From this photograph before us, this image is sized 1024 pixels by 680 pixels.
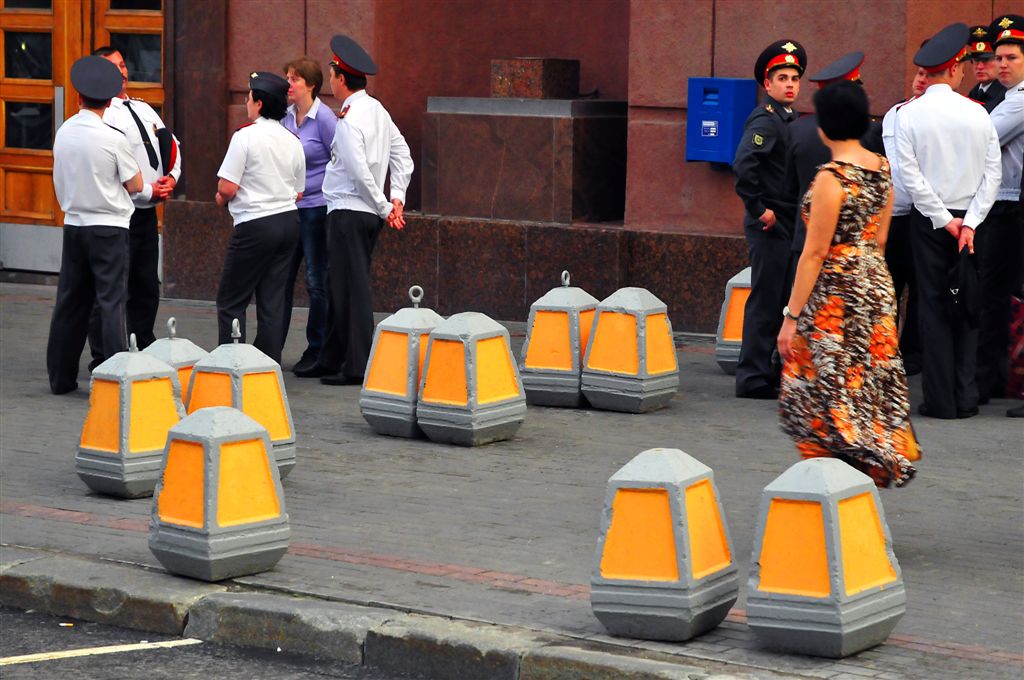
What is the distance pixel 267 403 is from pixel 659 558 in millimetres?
2895

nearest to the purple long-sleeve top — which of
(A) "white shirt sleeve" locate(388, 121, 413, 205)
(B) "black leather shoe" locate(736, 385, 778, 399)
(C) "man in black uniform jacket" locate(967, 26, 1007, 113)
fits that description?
(A) "white shirt sleeve" locate(388, 121, 413, 205)

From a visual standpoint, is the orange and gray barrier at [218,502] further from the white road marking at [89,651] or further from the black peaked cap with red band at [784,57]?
the black peaked cap with red band at [784,57]

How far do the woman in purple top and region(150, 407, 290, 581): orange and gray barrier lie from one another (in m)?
4.53

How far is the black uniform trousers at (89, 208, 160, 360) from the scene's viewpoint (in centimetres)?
1064

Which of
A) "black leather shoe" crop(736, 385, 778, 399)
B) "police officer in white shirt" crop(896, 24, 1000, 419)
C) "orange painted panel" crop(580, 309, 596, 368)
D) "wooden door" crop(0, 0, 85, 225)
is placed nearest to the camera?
"police officer in white shirt" crop(896, 24, 1000, 419)

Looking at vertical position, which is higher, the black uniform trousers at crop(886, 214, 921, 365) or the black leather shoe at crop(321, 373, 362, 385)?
the black uniform trousers at crop(886, 214, 921, 365)

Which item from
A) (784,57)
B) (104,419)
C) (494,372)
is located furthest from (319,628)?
(784,57)

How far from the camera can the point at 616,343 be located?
961 cm

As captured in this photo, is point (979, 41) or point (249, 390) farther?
point (979, 41)

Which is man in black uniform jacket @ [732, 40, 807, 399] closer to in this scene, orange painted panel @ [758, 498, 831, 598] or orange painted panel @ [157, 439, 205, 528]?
orange painted panel @ [157, 439, 205, 528]

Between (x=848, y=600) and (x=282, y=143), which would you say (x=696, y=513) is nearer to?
(x=848, y=600)

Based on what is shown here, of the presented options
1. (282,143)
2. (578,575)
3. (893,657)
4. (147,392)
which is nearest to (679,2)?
(282,143)

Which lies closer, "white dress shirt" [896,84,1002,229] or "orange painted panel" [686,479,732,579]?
"orange painted panel" [686,479,732,579]

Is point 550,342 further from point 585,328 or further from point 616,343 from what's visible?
point 616,343
